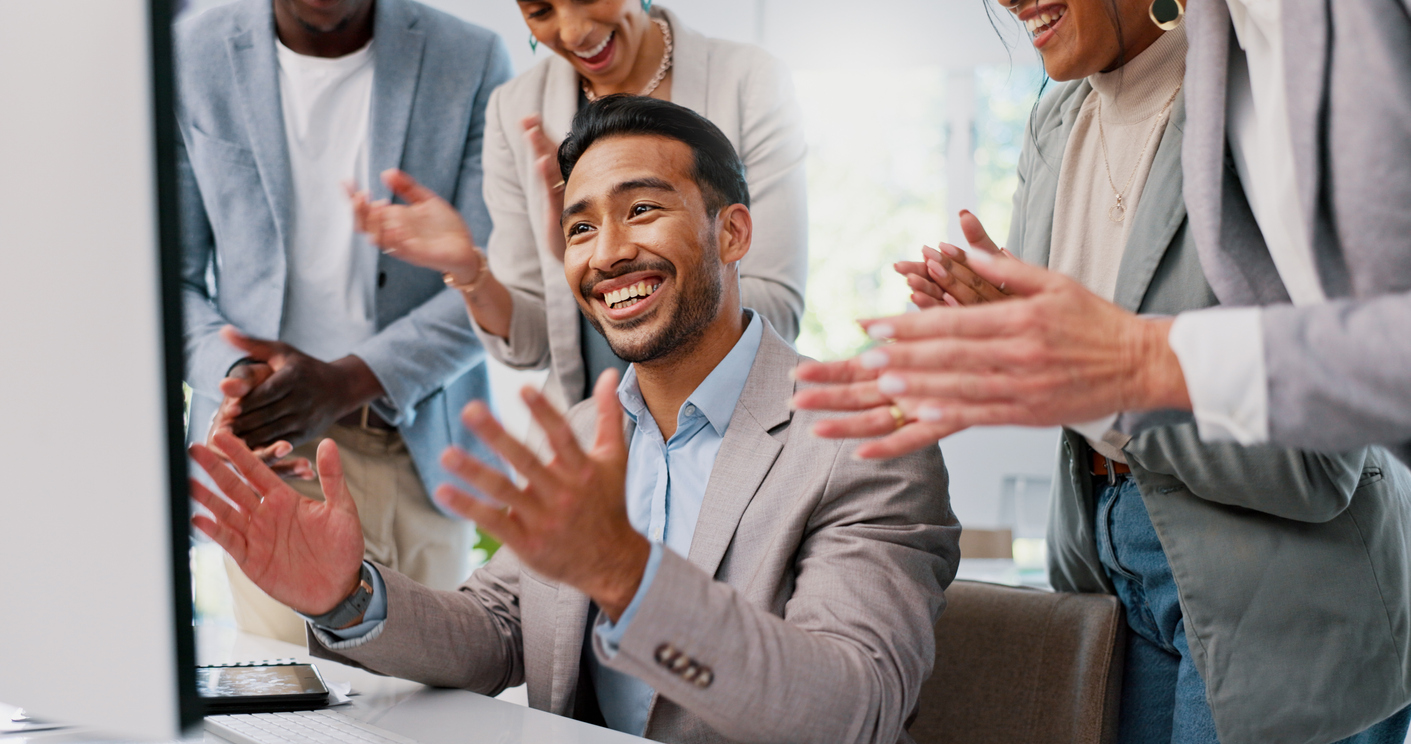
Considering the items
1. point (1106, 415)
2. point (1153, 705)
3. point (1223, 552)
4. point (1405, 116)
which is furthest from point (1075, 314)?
point (1153, 705)

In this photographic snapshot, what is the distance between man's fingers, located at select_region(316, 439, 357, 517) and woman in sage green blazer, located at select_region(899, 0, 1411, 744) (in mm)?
773

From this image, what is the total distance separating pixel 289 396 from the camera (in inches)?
78.5

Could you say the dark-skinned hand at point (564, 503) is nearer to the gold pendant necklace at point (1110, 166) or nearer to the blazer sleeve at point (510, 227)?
the gold pendant necklace at point (1110, 166)

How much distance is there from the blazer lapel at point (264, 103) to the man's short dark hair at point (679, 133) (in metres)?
0.75

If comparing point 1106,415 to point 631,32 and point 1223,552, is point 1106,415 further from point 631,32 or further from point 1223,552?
point 631,32

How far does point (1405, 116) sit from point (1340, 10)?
108 millimetres

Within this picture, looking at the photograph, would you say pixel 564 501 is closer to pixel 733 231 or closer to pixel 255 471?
pixel 255 471

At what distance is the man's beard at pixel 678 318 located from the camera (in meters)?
1.67

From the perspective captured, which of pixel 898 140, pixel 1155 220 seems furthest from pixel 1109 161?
pixel 898 140

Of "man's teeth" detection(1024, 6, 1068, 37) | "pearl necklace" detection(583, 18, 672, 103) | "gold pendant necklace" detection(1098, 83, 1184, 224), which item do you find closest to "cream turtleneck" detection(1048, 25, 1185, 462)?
"gold pendant necklace" detection(1098, 83, 1184, 224)

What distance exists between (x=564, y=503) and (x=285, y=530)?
1.93 feet

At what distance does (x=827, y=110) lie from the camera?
231 inches

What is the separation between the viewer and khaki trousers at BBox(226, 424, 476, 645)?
2287 mm

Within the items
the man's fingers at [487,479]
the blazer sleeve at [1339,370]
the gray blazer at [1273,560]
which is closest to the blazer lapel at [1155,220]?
the gray blazer at [1273,560]
